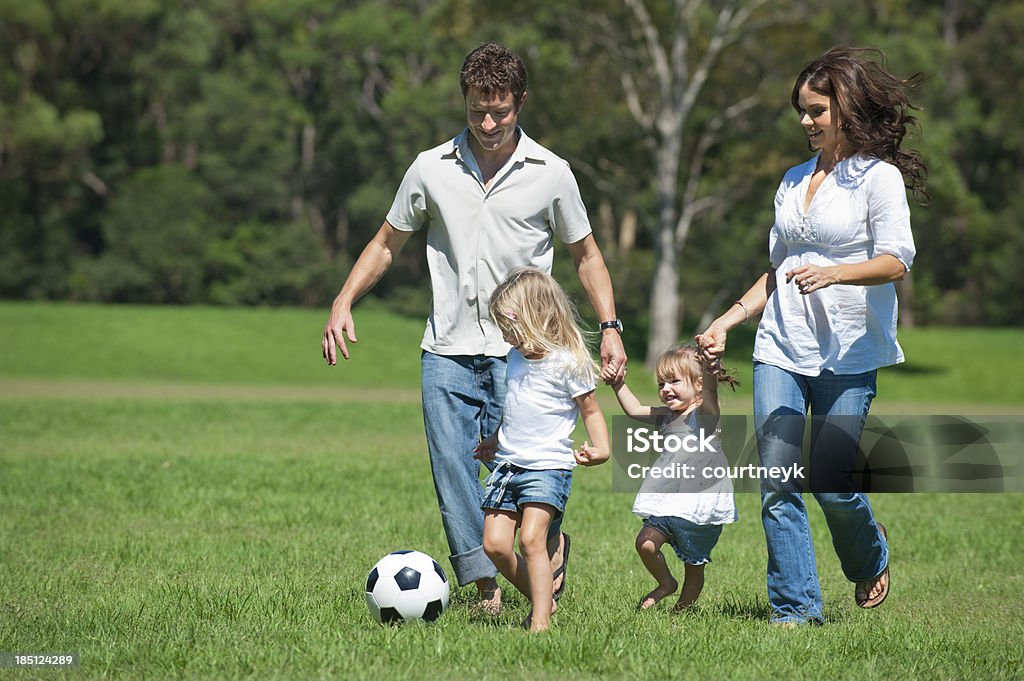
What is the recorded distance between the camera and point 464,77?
5570 mm

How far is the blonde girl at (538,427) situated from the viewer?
17.7 feet

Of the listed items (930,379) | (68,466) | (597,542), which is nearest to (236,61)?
(930,379)

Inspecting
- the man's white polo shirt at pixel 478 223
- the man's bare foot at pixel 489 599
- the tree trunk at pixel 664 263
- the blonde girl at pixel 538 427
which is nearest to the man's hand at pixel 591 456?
the blonde girl at pixel 538 427

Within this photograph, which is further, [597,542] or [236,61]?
[236,61]

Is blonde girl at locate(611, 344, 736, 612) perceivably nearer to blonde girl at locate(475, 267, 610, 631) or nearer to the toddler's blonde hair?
the toddler's blonde hair

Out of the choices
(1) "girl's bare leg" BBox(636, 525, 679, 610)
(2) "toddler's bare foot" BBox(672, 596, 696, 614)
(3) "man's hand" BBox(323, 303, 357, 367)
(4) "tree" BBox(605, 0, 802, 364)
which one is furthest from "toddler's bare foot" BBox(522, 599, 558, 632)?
(4) "tree" BBox(605, 0, 802, 364)

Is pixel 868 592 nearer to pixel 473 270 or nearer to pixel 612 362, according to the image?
pixel 612 362

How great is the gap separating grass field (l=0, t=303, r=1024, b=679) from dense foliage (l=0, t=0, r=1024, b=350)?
1039 inches

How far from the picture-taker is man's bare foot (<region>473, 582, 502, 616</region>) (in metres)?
6.01

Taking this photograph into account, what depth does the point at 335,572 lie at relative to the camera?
23.0 feet

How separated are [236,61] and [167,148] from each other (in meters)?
6.03

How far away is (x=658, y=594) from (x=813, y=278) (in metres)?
1.92

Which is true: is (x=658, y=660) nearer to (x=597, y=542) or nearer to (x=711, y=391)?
(x=711, y=391)
